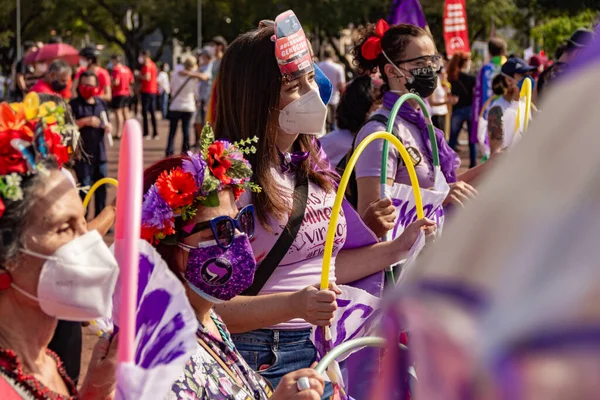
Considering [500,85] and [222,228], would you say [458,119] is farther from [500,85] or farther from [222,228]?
[222,228]

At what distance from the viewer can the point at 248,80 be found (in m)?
3.05

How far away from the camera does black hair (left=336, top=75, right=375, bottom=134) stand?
562cm

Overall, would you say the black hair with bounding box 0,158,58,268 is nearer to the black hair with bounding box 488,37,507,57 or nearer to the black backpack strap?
the black backpack strap

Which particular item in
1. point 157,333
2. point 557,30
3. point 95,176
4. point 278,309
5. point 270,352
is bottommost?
point 557,30

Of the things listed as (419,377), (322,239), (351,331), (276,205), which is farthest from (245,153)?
(419,377)

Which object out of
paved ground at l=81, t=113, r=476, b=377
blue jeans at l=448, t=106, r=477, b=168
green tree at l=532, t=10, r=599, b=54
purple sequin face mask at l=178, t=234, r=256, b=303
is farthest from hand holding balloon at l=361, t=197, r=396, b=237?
green tree at l=532, t=10, r=599, b=54

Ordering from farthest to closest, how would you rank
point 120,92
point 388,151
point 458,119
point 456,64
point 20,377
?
point 120,92 → point 458,119 → point 456,64 → point 388,151 → point 20,377

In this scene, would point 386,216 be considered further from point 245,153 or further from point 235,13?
point 235,13

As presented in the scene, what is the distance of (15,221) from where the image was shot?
182cm

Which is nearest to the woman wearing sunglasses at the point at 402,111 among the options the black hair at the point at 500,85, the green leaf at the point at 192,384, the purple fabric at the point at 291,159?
the purple fabric at the point at 291,159

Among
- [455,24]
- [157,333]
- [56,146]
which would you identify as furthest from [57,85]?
[455,24]

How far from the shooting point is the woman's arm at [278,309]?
261 centimetres

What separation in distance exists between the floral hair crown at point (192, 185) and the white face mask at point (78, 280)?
510 millimetres

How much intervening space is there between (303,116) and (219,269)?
78cm
